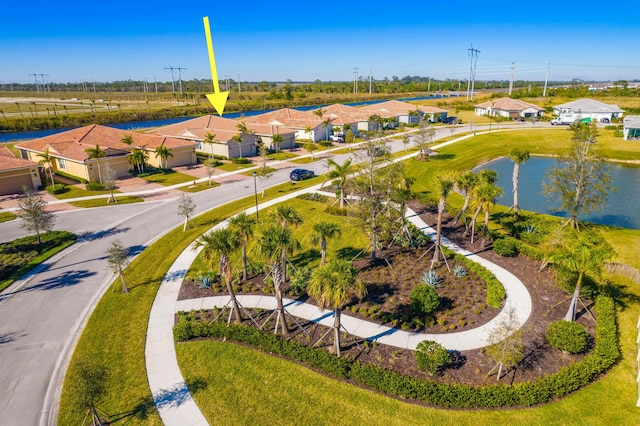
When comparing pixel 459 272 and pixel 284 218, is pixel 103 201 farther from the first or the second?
pixel 459 272

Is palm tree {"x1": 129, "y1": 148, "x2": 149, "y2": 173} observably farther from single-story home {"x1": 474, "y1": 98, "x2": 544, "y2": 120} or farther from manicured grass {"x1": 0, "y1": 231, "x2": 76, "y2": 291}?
single-story home {"x1": 474, "y1": 98, "x2": 544, "y2": 120}

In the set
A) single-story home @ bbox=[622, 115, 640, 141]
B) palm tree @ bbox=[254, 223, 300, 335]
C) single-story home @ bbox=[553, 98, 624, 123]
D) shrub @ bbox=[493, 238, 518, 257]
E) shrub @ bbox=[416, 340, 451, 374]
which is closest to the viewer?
shrub @ bbox=[416, 340, 451, 374]

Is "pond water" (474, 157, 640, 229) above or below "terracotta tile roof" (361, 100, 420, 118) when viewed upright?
below

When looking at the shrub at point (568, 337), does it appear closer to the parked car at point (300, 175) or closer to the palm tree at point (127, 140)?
the parked car at point (300, 175)

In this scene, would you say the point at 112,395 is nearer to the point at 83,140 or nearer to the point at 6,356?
the point at 6,356

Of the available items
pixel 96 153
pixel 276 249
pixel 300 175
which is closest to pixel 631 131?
pixel 300 175

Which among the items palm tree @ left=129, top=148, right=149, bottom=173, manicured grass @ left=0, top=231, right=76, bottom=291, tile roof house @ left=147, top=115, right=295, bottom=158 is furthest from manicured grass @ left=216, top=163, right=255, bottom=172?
manicured grass @ left=0, top=231, right=76, bottom=291
